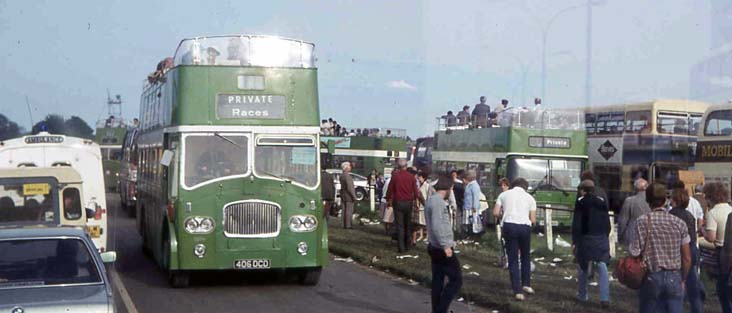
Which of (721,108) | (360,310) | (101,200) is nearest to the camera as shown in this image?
(360,310)

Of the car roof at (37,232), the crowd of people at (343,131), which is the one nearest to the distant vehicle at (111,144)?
the crowd of people at (343,131)

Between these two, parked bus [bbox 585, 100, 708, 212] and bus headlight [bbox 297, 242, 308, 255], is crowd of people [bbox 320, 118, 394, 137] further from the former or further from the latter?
bus headlight [bbox 297, 242, 308, 255]

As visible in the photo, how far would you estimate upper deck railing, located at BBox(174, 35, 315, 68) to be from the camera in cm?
1538

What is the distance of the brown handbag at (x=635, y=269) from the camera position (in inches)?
361

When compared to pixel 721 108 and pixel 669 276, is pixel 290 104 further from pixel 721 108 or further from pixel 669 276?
pixel 721 108

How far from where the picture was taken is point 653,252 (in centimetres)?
914

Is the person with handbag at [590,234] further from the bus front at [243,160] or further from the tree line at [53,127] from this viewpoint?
the tree line at [53,127]

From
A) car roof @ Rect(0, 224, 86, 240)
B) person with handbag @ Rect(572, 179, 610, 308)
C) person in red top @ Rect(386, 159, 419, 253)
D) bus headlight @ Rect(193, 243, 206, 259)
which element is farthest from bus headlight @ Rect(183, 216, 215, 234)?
person in red top @ Rect(386, 159, 419, 253)

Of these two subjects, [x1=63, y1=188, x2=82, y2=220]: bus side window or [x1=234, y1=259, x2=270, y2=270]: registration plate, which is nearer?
[x1=234, y1=259, x2=270, y2=270]: registration plate

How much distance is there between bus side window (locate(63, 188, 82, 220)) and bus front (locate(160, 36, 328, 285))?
54.8 inches

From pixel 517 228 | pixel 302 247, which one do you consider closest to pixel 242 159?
pixel 302 247

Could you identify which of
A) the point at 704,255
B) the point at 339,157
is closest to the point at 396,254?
the point at 704,255

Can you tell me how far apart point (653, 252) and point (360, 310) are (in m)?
5.11

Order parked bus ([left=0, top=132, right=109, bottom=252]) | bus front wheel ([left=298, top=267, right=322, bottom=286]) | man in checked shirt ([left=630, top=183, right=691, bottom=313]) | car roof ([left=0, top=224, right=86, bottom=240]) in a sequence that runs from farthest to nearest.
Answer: parked bus ([left=0, top=132, right=109, bottom=252])
bus front wheel ([left=298, top=267, right=322, bottom=286])
car roof ([left=0, top=224, right=86, bottom=240])
man in checked shirt ([left=630, top=183, right=691, bottom=313])
